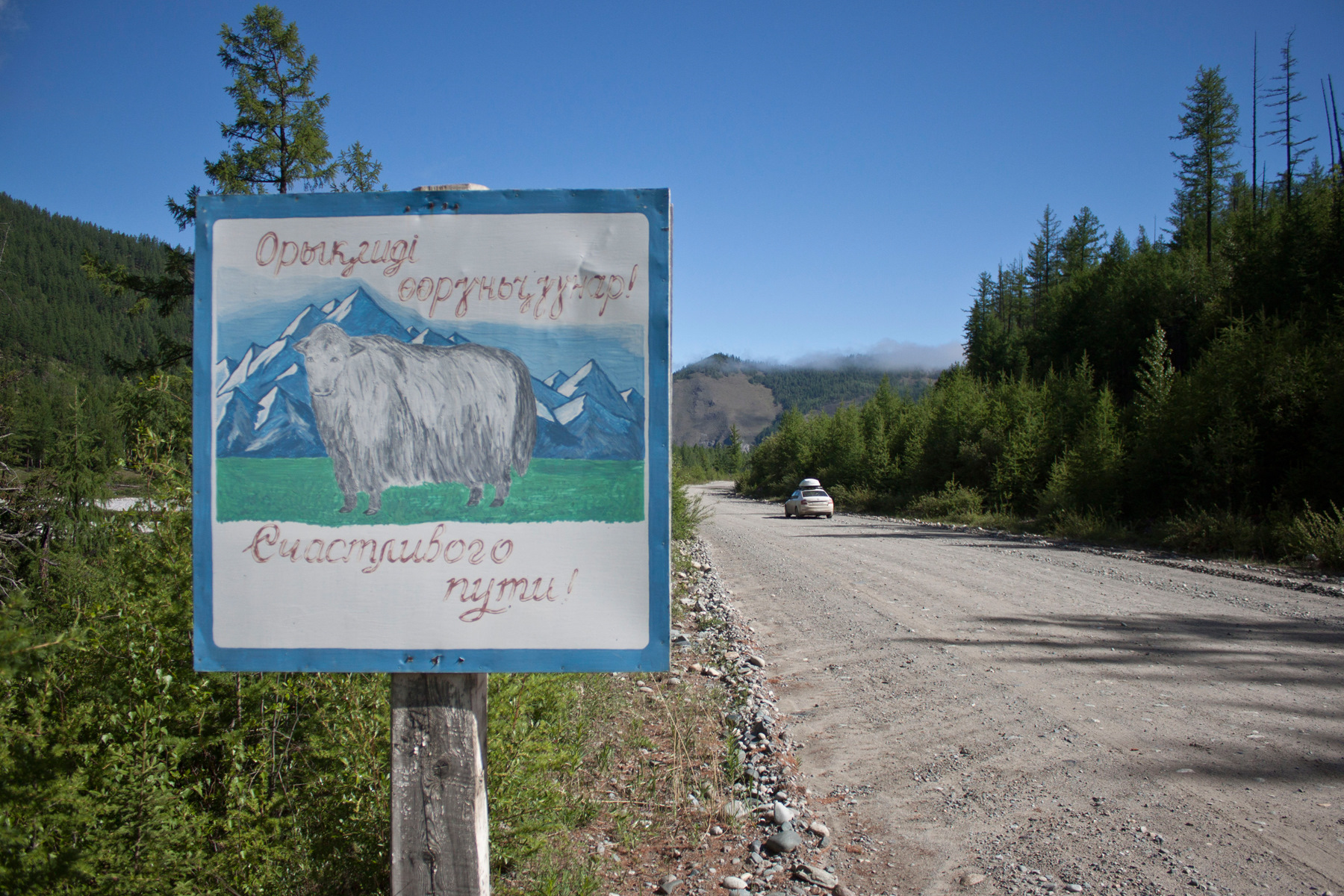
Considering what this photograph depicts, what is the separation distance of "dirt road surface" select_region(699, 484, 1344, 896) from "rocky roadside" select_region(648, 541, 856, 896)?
121 mm

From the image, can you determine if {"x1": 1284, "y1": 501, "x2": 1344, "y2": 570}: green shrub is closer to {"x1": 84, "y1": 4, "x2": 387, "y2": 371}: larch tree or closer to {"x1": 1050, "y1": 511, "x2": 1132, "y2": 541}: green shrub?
{"x1": 1050, "y1": 511, "x2": 1132, "y2": 541}: green shrub

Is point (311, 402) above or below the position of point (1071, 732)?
above

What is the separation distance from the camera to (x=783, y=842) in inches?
137

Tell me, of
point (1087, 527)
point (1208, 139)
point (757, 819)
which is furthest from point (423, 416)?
point (1208, 139)

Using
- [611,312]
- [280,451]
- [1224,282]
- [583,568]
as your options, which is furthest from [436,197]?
[1224,282]

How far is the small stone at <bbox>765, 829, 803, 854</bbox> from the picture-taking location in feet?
11.3

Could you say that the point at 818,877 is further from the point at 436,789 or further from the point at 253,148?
the point at 253,148

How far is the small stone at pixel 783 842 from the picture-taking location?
11.3 ft

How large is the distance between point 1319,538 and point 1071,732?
37.3 feet

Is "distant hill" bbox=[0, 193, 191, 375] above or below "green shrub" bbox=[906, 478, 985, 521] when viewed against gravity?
above

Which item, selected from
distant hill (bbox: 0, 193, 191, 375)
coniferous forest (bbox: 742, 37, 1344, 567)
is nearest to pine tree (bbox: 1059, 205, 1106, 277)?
coniferous forest (bbox: 742, 37, 1344, 567)

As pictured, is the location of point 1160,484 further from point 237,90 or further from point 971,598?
point 237,90

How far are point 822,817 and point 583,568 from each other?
2.66m

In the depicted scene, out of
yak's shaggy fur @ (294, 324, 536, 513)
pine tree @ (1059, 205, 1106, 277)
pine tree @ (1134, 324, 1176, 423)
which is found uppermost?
pine tree @ (1059, 205, 1106, 277)
